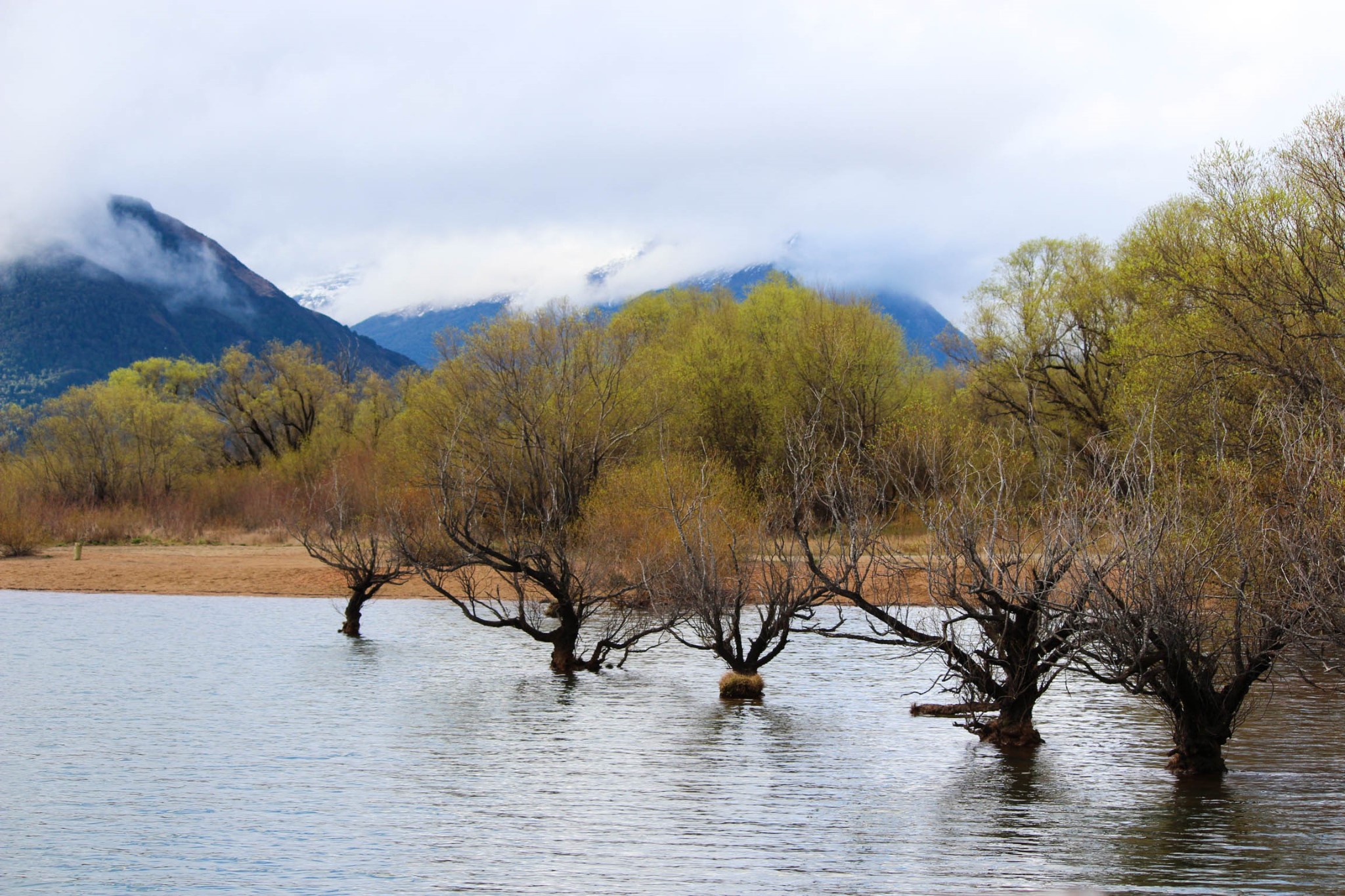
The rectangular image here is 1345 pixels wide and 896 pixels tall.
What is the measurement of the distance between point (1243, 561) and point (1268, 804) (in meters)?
3.42

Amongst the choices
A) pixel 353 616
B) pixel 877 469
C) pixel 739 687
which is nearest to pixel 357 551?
pixel 353 616

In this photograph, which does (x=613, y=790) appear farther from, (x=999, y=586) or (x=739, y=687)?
(x=739, y=687)

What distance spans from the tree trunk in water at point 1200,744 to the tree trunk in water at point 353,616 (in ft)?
74.8

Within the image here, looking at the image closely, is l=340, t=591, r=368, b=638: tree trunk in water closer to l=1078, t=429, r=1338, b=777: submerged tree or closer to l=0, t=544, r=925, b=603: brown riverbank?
l=0, t=544, r=925, b=603: brown riverbank

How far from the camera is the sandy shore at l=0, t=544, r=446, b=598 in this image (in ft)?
149

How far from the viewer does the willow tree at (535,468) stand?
25.0m

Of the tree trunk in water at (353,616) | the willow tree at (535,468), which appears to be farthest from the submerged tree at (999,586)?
the tree trunk in water at (353,616)

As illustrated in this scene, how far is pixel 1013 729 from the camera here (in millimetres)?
18328

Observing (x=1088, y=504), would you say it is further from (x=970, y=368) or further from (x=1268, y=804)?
(x=970, y=368)

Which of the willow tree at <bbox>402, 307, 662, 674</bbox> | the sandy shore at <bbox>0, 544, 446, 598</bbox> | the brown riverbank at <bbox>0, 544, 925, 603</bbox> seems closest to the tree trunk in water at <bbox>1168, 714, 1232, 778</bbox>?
the willow tree at <bbox>402, 307, 662, 674</bbox>

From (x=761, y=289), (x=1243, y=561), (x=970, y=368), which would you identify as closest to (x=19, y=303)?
(x=761, y=289)

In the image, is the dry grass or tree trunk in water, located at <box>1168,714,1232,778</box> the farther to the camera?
the dry grass

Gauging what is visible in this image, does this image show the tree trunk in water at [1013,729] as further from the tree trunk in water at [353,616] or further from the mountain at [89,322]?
the mountain at [89,322]

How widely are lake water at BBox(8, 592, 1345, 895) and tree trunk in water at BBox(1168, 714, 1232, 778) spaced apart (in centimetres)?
41
